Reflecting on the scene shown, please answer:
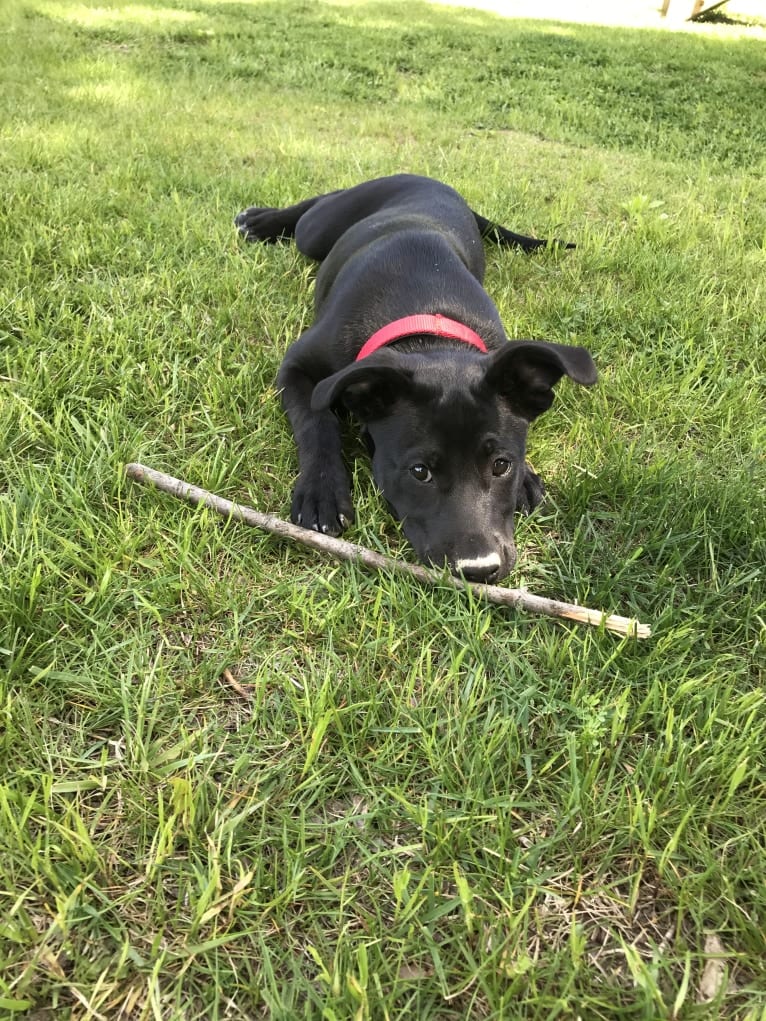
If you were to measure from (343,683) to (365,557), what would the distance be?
511 mm

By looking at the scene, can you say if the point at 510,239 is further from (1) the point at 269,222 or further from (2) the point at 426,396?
(2) the point at 426,396

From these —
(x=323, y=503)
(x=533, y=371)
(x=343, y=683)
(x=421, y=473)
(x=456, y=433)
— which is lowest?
(x=343, y=683)

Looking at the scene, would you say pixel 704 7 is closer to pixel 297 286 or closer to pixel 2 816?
pixel 297 286

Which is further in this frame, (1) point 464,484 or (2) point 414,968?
(1) point 464,484

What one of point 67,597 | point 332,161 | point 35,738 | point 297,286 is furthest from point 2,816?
point 332,161

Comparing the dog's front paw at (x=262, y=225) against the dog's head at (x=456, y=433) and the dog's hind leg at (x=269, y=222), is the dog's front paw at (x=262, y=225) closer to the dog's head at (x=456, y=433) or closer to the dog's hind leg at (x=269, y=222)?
the dog's hind leg at (x=269, y=222)

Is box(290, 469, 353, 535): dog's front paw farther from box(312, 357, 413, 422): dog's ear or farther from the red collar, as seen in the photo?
the red collar

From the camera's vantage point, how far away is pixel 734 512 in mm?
2582

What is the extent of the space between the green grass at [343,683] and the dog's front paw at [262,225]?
0.25m

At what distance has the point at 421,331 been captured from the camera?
9.71ft

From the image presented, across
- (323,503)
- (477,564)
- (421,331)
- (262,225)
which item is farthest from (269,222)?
(477,564)

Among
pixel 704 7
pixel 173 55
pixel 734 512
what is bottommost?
pixel 734 512

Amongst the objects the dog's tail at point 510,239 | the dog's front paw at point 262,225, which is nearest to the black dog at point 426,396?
the dog's tail at point 510,239

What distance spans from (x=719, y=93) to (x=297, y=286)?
9320mm
